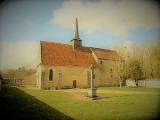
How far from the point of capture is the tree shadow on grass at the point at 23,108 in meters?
5.80

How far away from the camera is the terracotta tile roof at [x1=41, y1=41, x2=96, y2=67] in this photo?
21.1 feet

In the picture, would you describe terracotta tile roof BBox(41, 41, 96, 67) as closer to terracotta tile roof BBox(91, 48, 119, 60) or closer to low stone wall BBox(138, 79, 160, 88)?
terracotta tile roof BBox(91, 48, 119, 60)

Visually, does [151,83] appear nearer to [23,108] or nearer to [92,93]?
[92,93]

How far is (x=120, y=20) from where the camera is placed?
6824mm

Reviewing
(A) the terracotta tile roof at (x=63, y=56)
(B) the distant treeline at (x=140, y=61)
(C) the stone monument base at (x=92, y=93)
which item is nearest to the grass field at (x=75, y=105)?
(C) the stone monument base at (x=92, y=93)

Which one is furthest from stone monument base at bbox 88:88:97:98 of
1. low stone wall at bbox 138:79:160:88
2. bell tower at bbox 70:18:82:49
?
low stone wall at bbox 138:79:160:88

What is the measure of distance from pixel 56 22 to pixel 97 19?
45.8 inches

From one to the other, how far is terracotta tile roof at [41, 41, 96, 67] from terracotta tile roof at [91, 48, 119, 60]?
0.66 ft

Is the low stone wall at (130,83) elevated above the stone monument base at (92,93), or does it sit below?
above

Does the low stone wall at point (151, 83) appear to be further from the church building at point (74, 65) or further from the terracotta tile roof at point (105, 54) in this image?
the terracotta tile roof at point (105, 54)

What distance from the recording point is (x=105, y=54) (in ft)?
22.7

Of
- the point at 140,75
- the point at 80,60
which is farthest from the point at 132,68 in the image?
the point at 80,60

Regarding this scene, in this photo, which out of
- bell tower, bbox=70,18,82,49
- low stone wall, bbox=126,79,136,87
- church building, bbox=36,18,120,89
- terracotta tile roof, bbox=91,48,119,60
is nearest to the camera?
church building, bbox=36,18,120,89

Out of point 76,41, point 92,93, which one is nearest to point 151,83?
point 92,93
